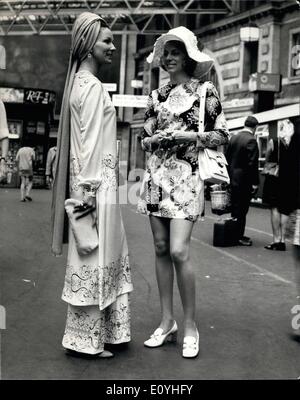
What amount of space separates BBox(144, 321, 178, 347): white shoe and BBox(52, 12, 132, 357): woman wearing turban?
13.4 inches

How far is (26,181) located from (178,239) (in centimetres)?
1494

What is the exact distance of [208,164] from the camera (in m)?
3.99

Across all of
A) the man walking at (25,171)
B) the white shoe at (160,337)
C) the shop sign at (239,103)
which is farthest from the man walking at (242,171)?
the shop sign at (239,103)

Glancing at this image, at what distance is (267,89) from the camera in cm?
2183

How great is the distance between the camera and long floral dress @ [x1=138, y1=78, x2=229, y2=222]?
3.98 metres

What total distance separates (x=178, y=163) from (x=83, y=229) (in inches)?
29.2

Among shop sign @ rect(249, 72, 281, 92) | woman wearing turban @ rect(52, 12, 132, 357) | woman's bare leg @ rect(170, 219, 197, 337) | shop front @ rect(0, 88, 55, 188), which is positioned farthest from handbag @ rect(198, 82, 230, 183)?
shop front @ rect(0, 88, 55, 188)

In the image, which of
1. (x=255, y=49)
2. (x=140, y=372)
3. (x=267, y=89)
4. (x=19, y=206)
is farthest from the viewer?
(x=255, y=49)

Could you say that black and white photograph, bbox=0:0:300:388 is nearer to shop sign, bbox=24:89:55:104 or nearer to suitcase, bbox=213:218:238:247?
suitcase, bbox=213:218:238:247

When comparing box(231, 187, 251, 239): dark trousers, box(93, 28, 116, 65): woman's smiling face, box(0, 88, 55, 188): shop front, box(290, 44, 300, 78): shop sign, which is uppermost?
box(290, 44, 300, 78): shop sign

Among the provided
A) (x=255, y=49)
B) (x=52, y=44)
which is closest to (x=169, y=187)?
(x=255, y=49)

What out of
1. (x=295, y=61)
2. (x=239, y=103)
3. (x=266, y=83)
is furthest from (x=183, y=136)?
(x=239, y=103)

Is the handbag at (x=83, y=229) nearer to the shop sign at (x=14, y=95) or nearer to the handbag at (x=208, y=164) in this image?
the handbag at (x=208, y=164)

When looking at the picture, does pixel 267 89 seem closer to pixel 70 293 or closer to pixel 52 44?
pixel 70 293
